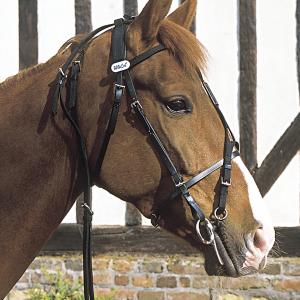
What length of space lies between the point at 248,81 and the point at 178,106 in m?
3.21

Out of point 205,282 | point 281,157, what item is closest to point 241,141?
point 281,157

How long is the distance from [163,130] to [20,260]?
0.74 metres

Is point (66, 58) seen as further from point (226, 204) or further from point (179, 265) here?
point (179, 265)

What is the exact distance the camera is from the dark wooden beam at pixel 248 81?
538cm

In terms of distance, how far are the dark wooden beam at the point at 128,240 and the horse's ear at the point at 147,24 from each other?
329cm

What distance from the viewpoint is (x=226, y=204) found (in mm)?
2281

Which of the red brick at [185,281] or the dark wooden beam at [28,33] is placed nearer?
the red brick at [185,281]

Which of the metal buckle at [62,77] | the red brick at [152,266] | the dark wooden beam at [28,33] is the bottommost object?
the red brick at [152,266]

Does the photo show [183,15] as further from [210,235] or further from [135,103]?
[210,235]

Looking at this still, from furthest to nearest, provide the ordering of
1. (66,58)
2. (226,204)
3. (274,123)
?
(274,123)
(66,58)
(226,204)

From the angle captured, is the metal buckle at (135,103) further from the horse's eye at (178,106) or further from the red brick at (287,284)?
the red brick at (287,284)

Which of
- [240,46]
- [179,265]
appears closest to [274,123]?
[240,46]

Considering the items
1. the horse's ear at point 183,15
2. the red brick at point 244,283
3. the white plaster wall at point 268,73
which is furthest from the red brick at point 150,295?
the horse's ear at point 183,15

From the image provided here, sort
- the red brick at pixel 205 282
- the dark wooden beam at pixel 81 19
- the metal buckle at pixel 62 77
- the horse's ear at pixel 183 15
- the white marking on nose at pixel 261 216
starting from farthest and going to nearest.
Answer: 1. the dark wooden beam at pixel 81 19
2. the red brick at pixel 205 282
3. the horse's ear at pixel 183 15
4. the metal buckle at pixel 62 77
5. the white marking on nose at pixel 261 216
